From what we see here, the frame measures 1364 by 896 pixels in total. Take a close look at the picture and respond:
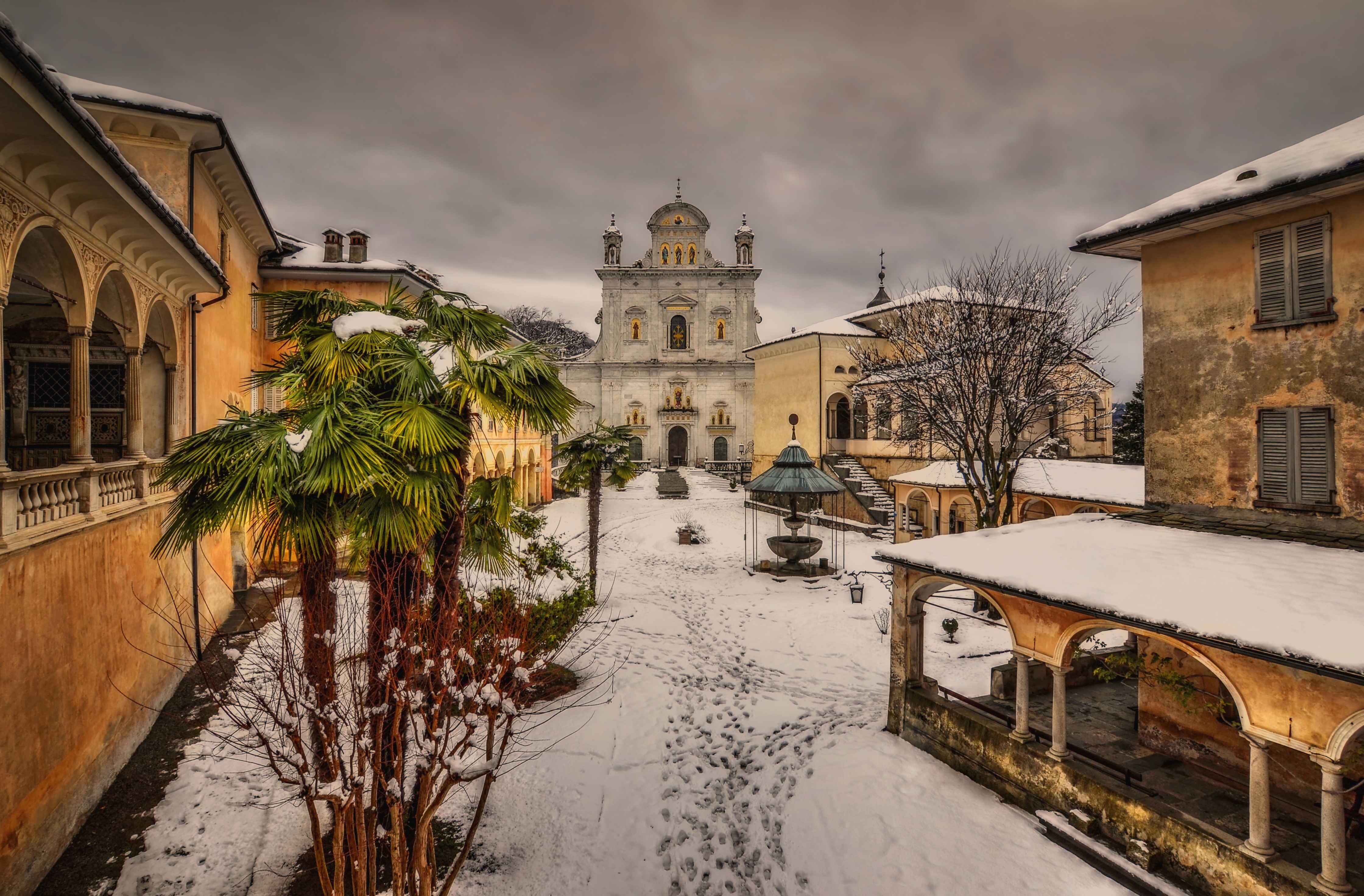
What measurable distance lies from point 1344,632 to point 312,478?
8.06 metres

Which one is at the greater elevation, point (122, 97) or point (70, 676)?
point (122, 97)

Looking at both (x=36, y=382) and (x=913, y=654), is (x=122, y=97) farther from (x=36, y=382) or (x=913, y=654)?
(x=913, y=654)

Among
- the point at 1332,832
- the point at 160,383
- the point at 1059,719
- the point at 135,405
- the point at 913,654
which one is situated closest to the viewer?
the point at 1332,832

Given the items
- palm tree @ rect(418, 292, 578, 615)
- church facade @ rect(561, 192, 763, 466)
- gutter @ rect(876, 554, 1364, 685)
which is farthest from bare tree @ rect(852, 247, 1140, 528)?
church facade @ rect(561, 192, 763, 466)

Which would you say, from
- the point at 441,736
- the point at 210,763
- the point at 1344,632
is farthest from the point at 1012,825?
the point at 210,763

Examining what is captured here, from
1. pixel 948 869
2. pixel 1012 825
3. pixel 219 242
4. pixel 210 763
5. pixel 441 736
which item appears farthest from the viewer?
pixel 219 242

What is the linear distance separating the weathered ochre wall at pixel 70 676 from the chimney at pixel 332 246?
1208 centimetres

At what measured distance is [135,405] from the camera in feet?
27.8

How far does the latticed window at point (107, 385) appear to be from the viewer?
36.9 ft

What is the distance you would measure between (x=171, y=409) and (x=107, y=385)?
8.39 ft

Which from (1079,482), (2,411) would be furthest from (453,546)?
(1079,482)

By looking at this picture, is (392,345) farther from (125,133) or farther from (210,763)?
(125,133)

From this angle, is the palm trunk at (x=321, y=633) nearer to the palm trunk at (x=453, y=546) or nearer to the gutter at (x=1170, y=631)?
the palm trunk at (x=453, y=546)

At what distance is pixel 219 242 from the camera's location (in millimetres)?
13438
